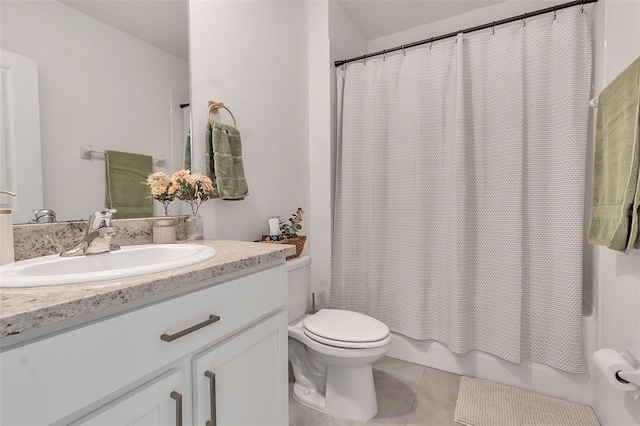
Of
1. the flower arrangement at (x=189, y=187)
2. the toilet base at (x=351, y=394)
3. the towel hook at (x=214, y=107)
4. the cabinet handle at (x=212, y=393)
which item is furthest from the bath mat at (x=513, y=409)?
the towel hook at (x=214, y=107)

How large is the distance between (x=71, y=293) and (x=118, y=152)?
2.40 feet

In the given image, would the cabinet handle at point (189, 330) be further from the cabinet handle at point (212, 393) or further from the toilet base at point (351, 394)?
the toilet base at point (351, 394)

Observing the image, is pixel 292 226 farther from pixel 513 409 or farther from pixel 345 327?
pixel 513 409

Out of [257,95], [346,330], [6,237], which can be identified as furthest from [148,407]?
[257,95]

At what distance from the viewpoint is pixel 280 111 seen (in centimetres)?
190

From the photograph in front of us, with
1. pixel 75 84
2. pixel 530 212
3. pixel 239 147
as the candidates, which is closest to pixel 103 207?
pixel 75 84

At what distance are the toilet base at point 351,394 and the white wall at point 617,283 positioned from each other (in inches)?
38.6

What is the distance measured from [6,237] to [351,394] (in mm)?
1414

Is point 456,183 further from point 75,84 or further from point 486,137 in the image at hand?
point 75,84

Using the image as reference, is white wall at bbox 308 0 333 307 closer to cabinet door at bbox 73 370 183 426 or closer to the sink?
the sink

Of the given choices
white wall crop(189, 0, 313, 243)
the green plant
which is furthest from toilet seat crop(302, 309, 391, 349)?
white wall crop(189, 0, 313, 243)

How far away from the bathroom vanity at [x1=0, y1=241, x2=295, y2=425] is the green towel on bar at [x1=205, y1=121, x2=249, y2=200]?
0.51 m

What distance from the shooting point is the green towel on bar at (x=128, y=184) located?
1.07 m

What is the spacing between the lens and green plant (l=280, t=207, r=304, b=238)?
1748 mm
